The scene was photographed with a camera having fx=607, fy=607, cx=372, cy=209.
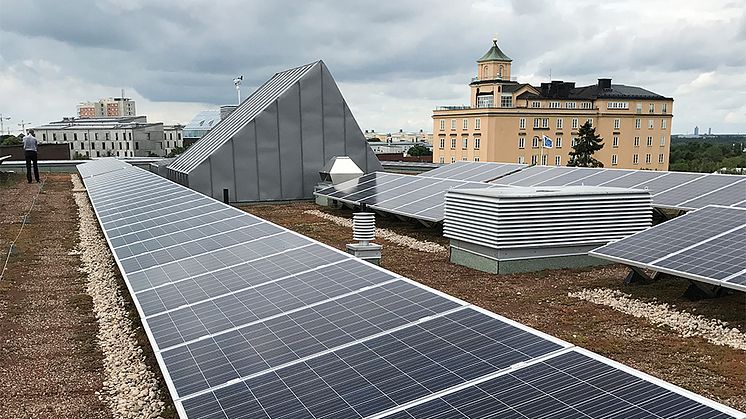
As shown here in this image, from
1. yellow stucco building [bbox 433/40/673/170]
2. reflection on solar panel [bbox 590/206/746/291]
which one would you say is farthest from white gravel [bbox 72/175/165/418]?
yellow stucco building [bbox 433/40/673/170]

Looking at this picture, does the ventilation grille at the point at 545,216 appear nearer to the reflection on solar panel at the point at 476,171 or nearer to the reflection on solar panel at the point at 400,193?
the reflection on solar panel at the point at 400,193

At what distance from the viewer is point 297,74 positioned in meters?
38.3

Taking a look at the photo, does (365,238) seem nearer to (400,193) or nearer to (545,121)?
(400,193)

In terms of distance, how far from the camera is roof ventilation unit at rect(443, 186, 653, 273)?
17.5m

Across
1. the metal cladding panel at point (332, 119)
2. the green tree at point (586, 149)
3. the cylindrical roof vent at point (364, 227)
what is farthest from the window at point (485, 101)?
the cylindrical roof vent at point (364, 227)

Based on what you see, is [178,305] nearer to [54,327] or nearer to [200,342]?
[200,342]

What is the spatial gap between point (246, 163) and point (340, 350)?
2844 centimetres

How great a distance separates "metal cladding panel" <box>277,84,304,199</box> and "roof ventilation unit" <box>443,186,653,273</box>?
18469mm

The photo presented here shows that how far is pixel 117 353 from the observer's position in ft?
38.2

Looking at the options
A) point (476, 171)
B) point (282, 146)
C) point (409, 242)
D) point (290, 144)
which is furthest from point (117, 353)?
point (476, 171)

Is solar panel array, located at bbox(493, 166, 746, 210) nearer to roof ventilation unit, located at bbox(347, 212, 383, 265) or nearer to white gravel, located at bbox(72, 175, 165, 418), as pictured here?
roof ventilation unit, located at bbox(347, 212, 383, 265)

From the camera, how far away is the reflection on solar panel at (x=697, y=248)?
13180 millimetres

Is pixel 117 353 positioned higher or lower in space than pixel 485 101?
lower

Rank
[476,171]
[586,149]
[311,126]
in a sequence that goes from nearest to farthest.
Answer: [476,171]
[311,126]
[586,149]
